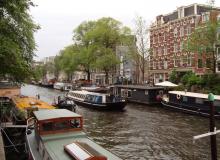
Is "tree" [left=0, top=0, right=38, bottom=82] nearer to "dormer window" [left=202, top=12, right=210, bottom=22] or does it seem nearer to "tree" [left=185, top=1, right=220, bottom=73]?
"tree" [left=185, top=1, right=220, bottom=73]

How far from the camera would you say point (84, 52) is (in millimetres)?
62906

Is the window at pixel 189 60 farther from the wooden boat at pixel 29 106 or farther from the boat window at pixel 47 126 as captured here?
the boat window at pixel 47 126

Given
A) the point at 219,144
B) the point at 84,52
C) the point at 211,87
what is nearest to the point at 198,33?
the point at 211,87

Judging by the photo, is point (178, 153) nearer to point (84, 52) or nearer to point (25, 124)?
point (25, 124)

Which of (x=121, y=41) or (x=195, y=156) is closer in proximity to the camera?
(x=195, y=156)

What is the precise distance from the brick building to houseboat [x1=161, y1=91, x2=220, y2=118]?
11.1 metres

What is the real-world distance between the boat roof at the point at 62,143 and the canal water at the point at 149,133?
4.36 meters

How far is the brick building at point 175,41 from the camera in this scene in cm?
4906

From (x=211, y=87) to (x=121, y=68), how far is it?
38670 mm

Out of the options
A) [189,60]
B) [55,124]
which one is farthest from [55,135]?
[189,60]

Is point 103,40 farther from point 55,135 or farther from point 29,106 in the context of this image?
point 55,135

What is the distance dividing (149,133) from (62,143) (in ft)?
36.4

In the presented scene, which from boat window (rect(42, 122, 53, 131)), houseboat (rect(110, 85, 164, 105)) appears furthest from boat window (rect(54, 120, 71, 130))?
houseboat (rect(110, 85, 164, 105))

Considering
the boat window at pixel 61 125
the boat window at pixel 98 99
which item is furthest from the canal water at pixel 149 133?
the boat window at pixel 61 125
